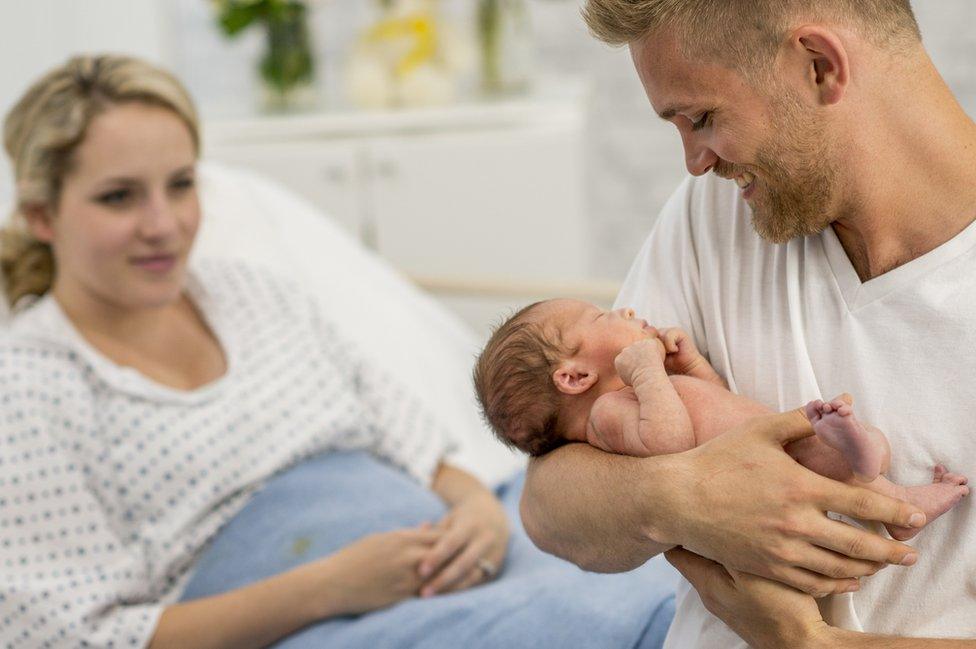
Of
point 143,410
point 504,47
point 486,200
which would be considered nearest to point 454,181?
point 486,200

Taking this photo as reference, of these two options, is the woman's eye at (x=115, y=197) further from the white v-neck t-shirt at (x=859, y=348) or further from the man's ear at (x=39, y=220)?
the white v-neck t-shirt at (x=859, y=348)

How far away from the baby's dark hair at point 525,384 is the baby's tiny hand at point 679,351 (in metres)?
0.12

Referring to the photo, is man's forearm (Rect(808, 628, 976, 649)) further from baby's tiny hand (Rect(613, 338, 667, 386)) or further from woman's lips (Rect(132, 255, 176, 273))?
woman's lips (Rect(132, 255, 176, 273))

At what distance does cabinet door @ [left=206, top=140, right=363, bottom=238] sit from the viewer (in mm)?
3223

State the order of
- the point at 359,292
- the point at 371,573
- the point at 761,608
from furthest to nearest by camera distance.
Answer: the point at 359,292 → the point at 371,573 → the point at 761,608

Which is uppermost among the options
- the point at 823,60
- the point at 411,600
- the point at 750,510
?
the point at 823,60

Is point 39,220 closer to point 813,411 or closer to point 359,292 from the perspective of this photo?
point 359,292

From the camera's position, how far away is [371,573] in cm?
183

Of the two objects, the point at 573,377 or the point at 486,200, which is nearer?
the point at 573,377

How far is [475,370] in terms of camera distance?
1498 mm

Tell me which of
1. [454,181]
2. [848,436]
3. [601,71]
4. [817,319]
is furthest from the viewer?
[601,71]

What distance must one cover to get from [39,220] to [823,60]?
50.6 inches

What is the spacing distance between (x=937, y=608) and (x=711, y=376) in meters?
0.33

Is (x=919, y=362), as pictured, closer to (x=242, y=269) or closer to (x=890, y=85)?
(x=890, y=85)
